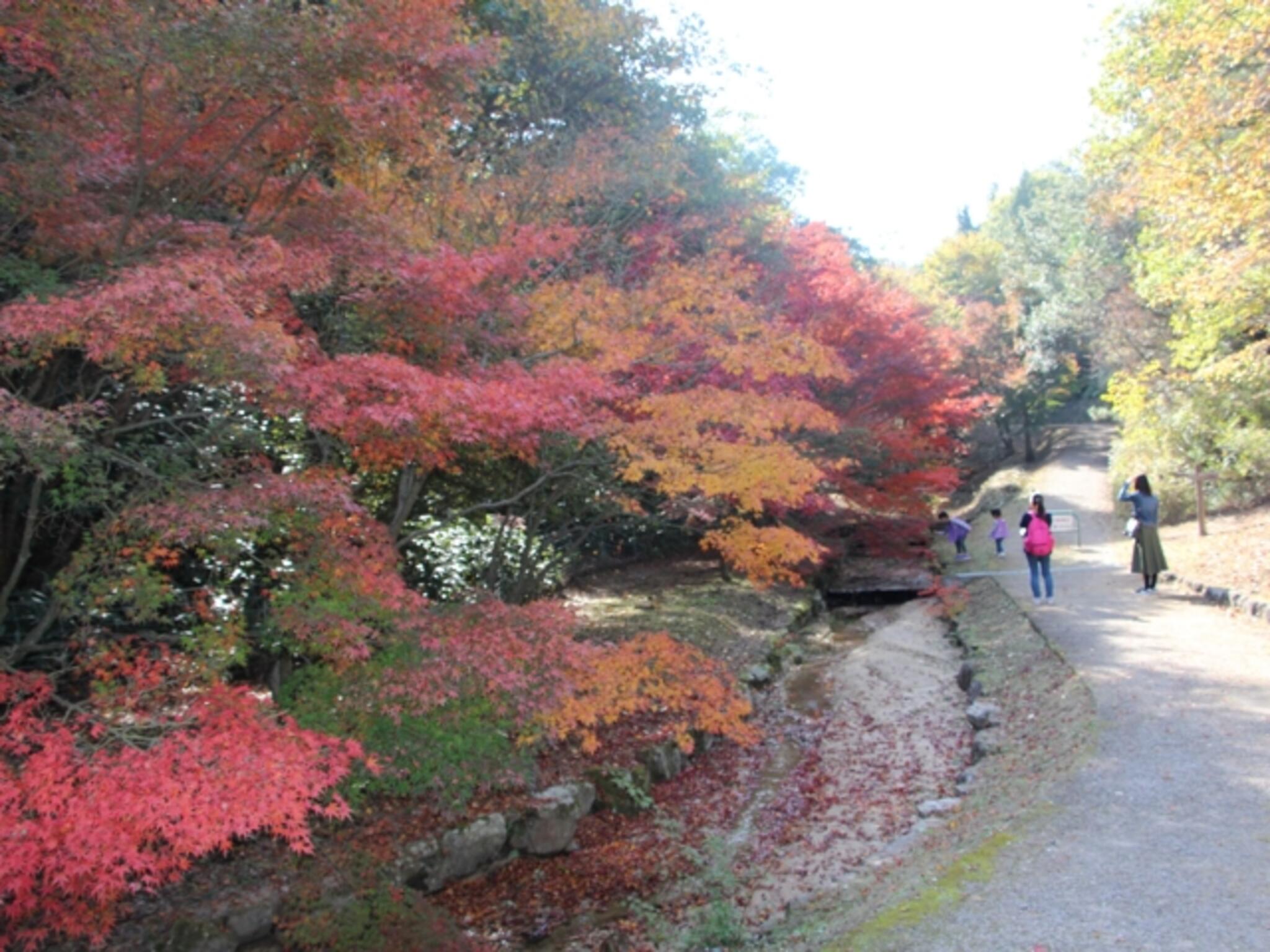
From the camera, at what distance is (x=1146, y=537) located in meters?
11.0

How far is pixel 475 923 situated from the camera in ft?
18.6

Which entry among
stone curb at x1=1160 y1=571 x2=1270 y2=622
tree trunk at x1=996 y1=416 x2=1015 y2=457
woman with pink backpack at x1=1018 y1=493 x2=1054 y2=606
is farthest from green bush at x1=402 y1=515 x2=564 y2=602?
tree trunk at x1=996 y1=416 x2=1015 y2=457

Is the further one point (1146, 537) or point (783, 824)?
point (1146, 537)

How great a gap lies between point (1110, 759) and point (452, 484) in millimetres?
6791

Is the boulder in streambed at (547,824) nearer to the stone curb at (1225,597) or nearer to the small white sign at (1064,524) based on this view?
the stone curb at (1225,597)

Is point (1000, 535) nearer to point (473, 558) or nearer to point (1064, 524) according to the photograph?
point (1064, 524)

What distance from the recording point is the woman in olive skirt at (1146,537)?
10.6m

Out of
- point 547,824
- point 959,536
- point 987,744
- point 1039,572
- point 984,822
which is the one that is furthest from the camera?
point 959,536

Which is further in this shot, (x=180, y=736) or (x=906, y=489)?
(x=906, y=489)

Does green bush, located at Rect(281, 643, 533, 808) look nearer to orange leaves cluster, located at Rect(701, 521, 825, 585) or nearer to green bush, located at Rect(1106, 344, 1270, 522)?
orange leaves cluster, located at Rect(701, 521, 825, 585)

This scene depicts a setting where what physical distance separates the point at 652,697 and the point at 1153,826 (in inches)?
177

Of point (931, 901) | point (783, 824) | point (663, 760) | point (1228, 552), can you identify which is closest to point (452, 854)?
point (663, 760)

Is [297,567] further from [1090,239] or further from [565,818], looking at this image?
[1090,239]

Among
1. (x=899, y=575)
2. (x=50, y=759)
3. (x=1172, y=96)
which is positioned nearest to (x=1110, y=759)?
(x=50, y=759)
